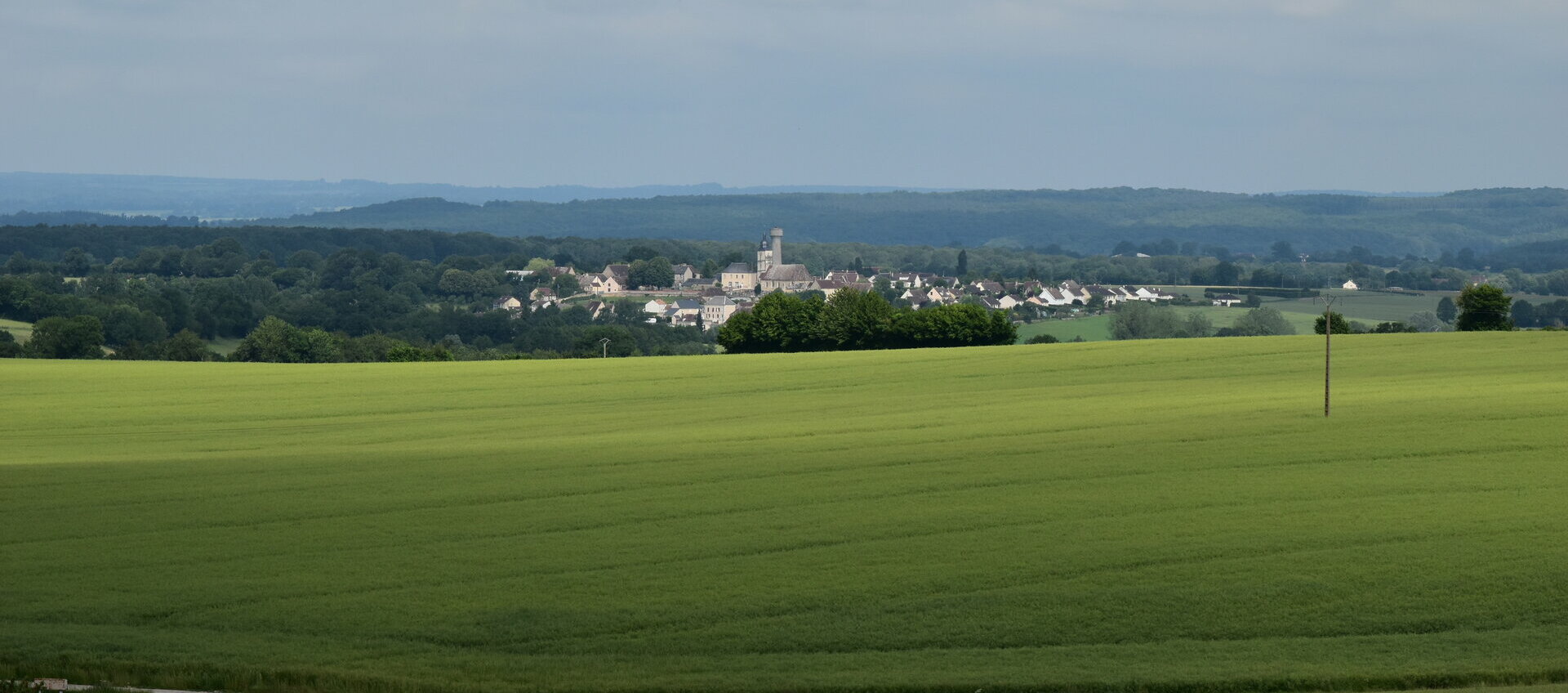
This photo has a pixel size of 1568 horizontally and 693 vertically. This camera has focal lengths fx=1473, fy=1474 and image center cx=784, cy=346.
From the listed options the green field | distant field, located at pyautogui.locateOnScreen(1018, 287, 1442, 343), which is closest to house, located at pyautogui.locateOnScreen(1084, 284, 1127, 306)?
distant field, located at pyautogui.locateOnScreen(1018, 287, 1442, 343)

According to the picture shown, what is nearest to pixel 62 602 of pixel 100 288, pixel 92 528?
pixel 92 528

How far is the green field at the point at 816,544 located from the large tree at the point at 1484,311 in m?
28.0

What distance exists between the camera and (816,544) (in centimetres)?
2391

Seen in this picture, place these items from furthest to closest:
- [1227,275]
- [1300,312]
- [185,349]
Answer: [1227,275] < [1300,312] < [185,349]

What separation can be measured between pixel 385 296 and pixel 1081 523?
513ft

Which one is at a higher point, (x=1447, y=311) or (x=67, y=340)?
(x=1447, y=311)

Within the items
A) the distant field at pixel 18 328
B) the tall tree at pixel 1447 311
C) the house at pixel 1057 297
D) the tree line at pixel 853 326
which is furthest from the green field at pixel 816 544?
the house at pixel 1057 297

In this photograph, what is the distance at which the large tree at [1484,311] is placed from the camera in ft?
233

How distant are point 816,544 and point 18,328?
97523 millimetres

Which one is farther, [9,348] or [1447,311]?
[1447,311]

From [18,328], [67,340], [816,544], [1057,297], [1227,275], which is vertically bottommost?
[1057,297]

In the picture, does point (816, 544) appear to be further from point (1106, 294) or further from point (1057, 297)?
point (1057, 297)

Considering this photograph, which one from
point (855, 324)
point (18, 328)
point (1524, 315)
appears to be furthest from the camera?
point (1524, 315)

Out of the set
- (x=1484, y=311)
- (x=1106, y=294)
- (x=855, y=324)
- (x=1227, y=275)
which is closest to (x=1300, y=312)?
(x=1484, y=311)
